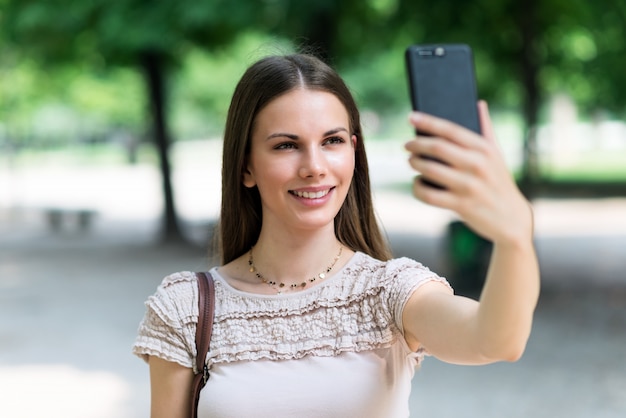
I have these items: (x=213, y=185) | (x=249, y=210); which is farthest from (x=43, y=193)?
(x=249, y=210)

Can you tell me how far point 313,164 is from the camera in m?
1.97

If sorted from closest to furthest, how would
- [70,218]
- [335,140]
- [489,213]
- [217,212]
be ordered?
[489,213]
[335,140]
[217,212]
[70,218]

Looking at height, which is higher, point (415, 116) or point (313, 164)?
point (415, 116)

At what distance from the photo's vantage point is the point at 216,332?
2.10m

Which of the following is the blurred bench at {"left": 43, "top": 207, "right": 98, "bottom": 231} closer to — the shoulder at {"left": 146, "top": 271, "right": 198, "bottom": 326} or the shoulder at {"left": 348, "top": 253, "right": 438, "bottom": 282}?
the shoulder at {"left": 146, "top": 271, "right": 198, "bottom": 326}

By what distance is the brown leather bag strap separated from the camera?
2070 millimetres

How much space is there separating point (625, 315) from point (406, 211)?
498 inches

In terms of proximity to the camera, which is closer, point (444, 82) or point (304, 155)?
point (444, 82)

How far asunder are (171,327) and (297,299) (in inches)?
12.5

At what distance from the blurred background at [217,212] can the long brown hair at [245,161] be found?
0.43m

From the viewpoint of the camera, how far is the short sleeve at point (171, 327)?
2088mm

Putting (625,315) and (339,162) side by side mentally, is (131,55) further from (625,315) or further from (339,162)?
(339,162)

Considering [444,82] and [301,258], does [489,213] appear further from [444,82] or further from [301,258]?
[301,258]

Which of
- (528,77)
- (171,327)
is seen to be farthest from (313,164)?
(528,77)
